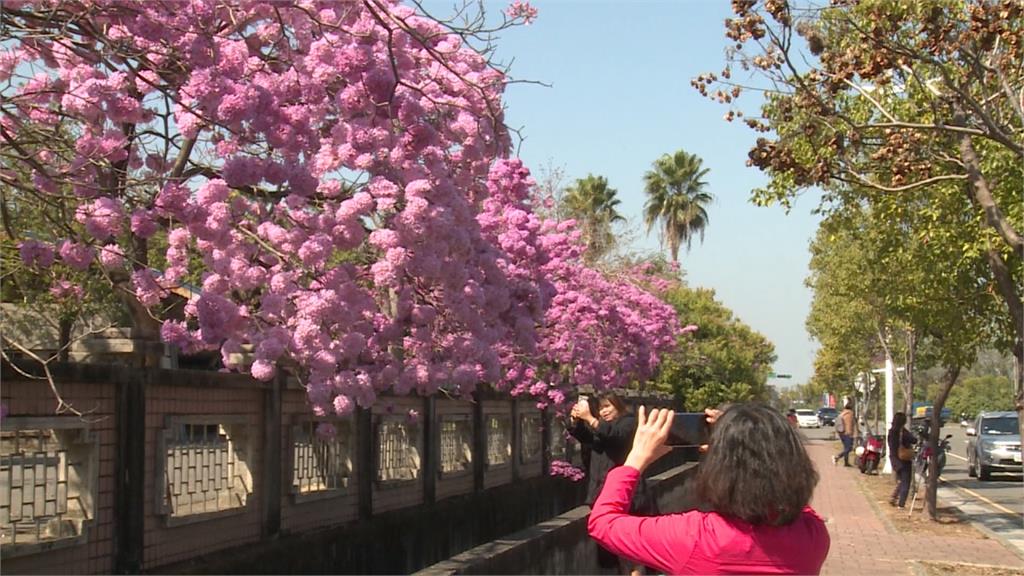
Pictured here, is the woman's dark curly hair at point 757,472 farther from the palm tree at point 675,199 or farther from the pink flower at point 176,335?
the palm tree at point 675,199

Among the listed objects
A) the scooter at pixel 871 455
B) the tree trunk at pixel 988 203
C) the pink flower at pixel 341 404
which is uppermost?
the tree trunk at pixel 988 203

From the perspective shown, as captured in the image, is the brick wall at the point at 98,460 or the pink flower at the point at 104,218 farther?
the pink flower at the point at 104,218

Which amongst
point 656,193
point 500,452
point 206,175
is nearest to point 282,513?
point 206,175

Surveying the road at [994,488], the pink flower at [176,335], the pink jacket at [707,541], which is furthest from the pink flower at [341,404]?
the road at [994,488]

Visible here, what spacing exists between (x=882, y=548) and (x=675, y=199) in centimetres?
4677

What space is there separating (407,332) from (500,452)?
583 cm

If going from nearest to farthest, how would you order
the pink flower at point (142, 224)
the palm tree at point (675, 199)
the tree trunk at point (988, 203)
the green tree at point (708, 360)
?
the pink flower at point (142, 224) < the tree trunk at point (988, 203) < the green tree at point (708, 360) < the palm tree at point (675, 199)

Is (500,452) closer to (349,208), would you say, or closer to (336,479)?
(336,479)

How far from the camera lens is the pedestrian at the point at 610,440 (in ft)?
30.0

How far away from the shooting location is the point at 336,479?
10.9 meters

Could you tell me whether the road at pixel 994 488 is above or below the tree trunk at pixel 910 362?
below

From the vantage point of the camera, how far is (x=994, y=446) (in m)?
31.0

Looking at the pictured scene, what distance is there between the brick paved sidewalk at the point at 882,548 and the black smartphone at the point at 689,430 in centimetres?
738

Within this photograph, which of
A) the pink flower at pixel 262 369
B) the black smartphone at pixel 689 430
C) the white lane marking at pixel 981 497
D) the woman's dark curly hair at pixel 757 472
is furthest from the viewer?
the white lane marking at pixel 981 497
